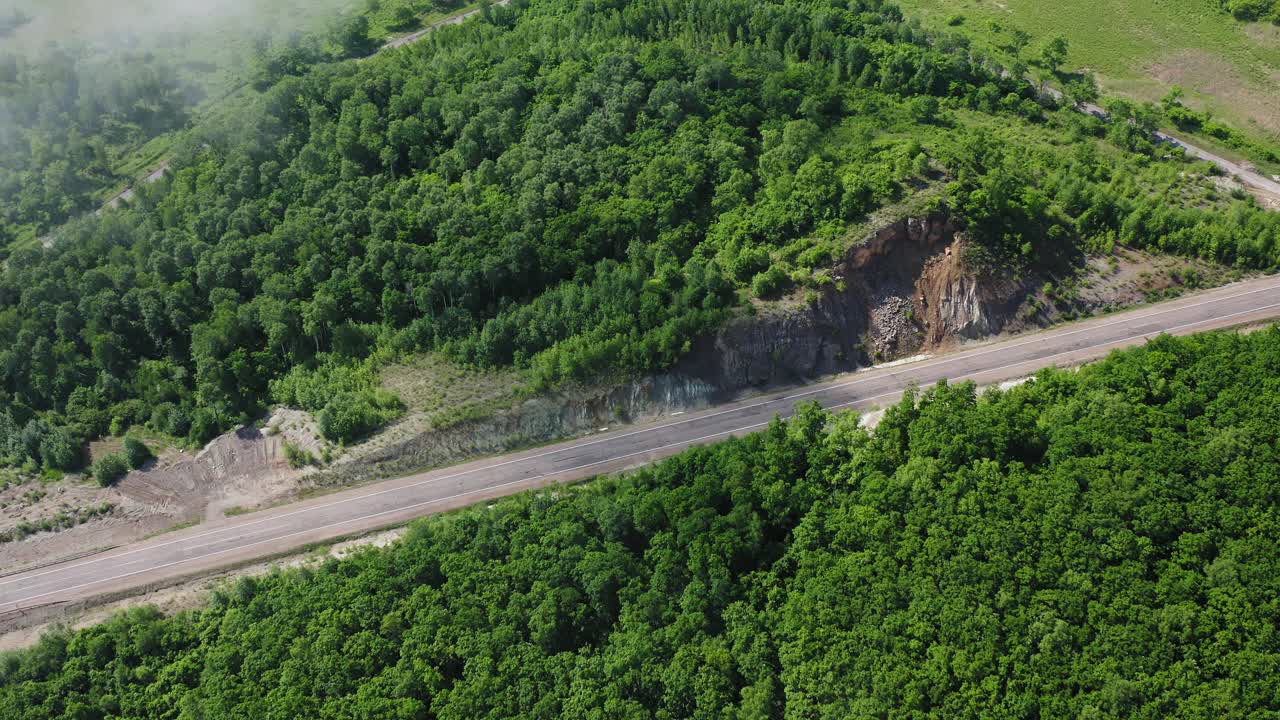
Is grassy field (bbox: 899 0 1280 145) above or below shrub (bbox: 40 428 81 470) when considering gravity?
above

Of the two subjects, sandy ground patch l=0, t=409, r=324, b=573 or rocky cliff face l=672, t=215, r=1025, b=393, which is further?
rocky cliff face l=672, t=215, r=1025, b=393

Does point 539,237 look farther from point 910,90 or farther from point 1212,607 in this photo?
point 1212,607

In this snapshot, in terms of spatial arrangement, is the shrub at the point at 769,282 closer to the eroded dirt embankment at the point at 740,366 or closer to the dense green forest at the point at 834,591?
the eroded dirt embankment at the point at 740,366

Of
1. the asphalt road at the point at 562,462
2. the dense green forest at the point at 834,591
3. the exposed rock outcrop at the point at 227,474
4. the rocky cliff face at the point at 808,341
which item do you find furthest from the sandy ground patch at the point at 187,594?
the rocky cliff face at the point at 808,341

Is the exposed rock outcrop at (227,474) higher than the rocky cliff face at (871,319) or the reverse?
the reverse

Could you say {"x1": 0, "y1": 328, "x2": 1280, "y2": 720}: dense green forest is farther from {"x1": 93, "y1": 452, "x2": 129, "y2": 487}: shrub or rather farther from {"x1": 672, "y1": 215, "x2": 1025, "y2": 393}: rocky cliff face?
{"x1": 93, "y1": 452, "x2": 129, "y2": 487}: shrub

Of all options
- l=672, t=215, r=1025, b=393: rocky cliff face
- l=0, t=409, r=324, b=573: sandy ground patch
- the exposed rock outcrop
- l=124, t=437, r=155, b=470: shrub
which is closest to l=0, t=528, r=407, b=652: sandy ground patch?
l=0, t=409, r=324, b=573: sandy ground patch

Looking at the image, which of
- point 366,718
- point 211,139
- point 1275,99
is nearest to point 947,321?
point 366,718
